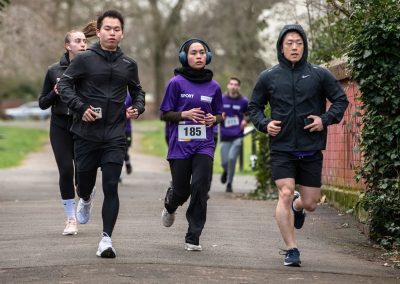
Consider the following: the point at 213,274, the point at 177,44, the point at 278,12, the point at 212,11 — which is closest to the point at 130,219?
the point at 213,274

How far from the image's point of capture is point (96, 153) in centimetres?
881

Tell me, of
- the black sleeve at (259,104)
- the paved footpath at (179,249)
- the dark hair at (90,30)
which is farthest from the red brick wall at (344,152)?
the dark hair at (90,30)

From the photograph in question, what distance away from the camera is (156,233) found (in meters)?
10.2

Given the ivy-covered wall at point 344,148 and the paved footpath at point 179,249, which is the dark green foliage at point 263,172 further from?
the ivy-covered wall at point 344,148

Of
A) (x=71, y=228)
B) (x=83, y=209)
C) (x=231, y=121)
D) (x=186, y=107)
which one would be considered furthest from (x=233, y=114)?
(x=186, y=107)

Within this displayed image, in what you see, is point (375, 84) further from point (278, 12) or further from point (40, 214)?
point (278, 12)

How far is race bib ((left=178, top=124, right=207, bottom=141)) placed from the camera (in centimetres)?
912

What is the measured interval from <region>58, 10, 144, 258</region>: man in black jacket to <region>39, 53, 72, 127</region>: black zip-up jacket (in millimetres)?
1377

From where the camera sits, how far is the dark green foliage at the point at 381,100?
9.48 m

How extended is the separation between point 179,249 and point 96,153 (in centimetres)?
113

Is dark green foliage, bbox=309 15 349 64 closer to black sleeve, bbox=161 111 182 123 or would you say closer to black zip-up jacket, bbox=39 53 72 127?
black zip-up jacket, bbox=39 53 72 127

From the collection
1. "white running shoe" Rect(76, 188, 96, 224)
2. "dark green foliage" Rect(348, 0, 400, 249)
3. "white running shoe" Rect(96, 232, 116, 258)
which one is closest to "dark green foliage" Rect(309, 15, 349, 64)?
"dark green foliage" Rect(348, 0, 400, 249)

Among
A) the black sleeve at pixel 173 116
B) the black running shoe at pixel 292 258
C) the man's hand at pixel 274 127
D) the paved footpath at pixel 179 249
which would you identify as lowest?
the paved footpath at pixel 179 249

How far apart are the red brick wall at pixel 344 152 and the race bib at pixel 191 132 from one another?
2.37 meters
